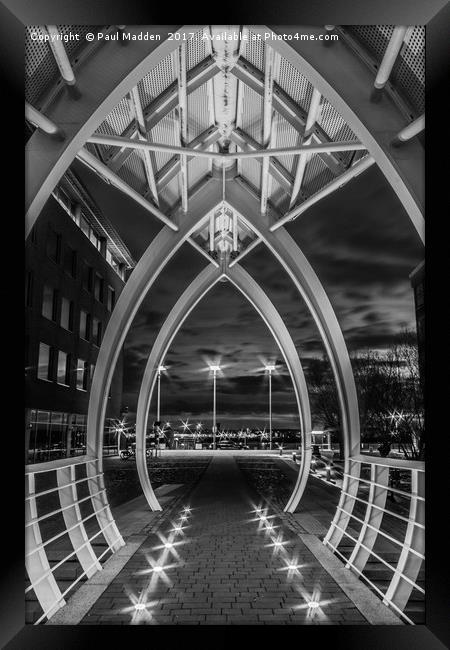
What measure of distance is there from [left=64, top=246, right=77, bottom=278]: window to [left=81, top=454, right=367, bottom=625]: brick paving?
77.5ft

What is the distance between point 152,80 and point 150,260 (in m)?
3.21

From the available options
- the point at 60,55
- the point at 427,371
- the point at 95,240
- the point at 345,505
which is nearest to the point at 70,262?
the point at 95,240

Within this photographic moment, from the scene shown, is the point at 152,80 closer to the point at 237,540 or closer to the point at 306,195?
the point at 306,195

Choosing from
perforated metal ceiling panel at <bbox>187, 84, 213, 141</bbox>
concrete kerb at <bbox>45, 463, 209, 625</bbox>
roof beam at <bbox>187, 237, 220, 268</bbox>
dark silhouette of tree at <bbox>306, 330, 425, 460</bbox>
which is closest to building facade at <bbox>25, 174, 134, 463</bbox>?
roof beam at <bbox>187, 237, 220, 268</bbox>

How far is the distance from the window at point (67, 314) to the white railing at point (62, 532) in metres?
23.3

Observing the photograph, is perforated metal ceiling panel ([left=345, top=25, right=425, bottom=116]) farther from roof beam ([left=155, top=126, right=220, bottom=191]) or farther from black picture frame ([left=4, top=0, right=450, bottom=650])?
roof beam ([left=155, top=126, right=220, bottom=191])

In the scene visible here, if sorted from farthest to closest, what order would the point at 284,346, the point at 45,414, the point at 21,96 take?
the point at 45,414, the point at 284,346, the point at 21,96

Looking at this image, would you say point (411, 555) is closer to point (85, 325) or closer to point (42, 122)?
point (42, 122)

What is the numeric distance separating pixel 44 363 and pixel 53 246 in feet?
21.3

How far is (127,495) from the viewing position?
1466 centimetres
